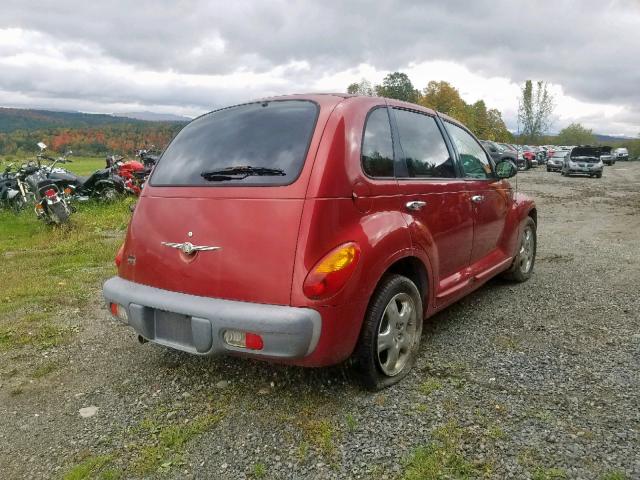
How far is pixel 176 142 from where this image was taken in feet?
11.3

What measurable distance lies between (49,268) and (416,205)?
208 inches

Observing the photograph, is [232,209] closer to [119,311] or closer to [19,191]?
[119,311]

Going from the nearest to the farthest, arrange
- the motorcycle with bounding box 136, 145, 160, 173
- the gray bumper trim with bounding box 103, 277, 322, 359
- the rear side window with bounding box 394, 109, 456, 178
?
the gray bumper trim with bounding box 103, 277, 322, 359
the rear side window with bounding box 394, 109, 456, 178
the motorcycle with bounding box 136, 145, 160, 173

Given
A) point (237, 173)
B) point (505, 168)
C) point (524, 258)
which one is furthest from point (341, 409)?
point (524, 258)

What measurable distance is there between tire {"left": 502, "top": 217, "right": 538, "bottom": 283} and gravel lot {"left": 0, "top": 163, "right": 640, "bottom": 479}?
90 cm

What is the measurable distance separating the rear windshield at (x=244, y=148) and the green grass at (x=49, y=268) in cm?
194

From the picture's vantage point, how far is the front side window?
4.06 m

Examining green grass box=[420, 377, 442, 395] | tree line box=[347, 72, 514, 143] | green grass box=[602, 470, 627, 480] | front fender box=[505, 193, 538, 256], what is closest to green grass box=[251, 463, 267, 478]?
green grass box=[420, 377, 442, 395]

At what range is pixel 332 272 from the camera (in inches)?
99.6

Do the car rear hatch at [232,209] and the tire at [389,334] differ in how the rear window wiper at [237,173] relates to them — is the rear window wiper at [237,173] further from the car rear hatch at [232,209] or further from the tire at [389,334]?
the tire at [389,334]

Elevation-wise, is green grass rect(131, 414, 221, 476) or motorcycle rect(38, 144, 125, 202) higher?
motorcycle rect(38, 144, 125, 202)

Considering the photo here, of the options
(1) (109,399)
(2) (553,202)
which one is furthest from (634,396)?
(2) (553,202)

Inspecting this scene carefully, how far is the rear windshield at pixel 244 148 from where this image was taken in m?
2.77

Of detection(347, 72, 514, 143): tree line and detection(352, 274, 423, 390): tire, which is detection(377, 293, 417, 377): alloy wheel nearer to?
detection(352, 274, 423, 390): tire
